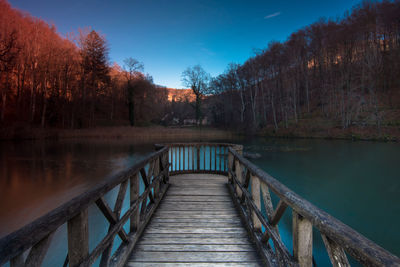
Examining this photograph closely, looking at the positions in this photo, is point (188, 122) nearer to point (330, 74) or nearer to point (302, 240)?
point (330, 74)

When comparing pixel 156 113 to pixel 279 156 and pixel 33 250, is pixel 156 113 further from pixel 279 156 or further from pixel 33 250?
pixel 33 250

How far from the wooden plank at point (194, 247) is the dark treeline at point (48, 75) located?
100.0ft

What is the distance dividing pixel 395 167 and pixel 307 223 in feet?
52.7

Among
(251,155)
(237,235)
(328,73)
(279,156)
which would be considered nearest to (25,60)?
(251,155)

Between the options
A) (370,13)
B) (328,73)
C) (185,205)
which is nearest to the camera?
(185,205)

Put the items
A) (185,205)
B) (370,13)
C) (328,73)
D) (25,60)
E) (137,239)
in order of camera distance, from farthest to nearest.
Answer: (328,73) → (370,13) → (25,60) → (185,205) → (137,239)

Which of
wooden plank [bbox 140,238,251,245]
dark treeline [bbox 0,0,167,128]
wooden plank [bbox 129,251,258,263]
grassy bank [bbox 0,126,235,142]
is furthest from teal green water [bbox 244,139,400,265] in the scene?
dark treeline [bbox 0,0,167,128]

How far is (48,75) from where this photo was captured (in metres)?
29.9

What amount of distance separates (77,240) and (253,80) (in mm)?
40029

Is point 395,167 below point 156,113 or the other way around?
below

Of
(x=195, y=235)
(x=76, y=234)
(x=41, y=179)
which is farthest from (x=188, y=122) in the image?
(x=76, y=234)

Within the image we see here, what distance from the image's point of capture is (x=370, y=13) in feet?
105

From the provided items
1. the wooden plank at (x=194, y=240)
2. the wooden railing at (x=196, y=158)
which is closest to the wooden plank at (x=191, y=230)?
the wooden plank at (x=194, y=240)

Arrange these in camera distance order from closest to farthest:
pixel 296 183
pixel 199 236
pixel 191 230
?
pixel 199 236, pixel 191 230, pixel 296 183
